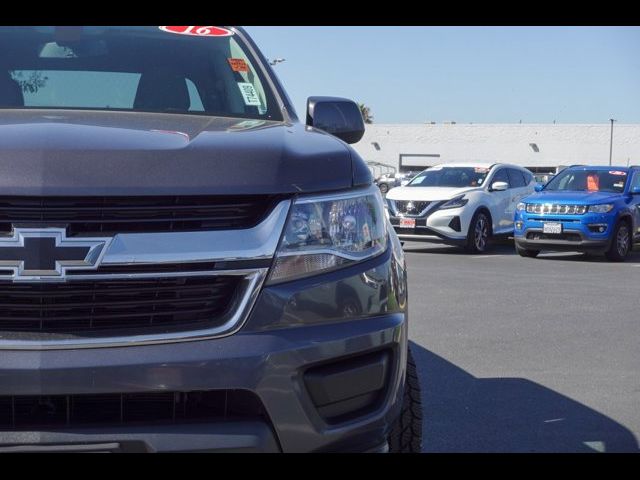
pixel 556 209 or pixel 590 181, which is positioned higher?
pixel 590 181

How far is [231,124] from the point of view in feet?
10.8

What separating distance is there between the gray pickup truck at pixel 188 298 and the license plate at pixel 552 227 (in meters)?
12.9

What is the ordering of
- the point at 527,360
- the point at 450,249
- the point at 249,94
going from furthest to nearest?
the point at 450,249 → the point at 527,360 → the point at 249,94

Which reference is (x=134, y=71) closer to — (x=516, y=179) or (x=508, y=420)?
(x=508, y=420)

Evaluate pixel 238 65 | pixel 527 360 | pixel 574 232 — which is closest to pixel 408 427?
pixel 238 65

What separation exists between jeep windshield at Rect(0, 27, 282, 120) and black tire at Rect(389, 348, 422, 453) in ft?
4.18

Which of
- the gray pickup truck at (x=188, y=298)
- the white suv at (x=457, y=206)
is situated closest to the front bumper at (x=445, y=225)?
the white suv at (x=457, y=206)

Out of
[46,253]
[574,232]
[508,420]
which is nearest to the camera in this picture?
[46,253]

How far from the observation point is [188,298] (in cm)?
249

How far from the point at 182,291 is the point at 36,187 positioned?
17.6 inches

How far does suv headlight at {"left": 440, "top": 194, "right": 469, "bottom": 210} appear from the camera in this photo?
1648cm

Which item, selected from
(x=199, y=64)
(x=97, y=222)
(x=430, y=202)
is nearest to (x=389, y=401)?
(x=97, y=222)

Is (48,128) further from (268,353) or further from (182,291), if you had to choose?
(268,353)

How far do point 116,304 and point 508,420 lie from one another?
122 inches
